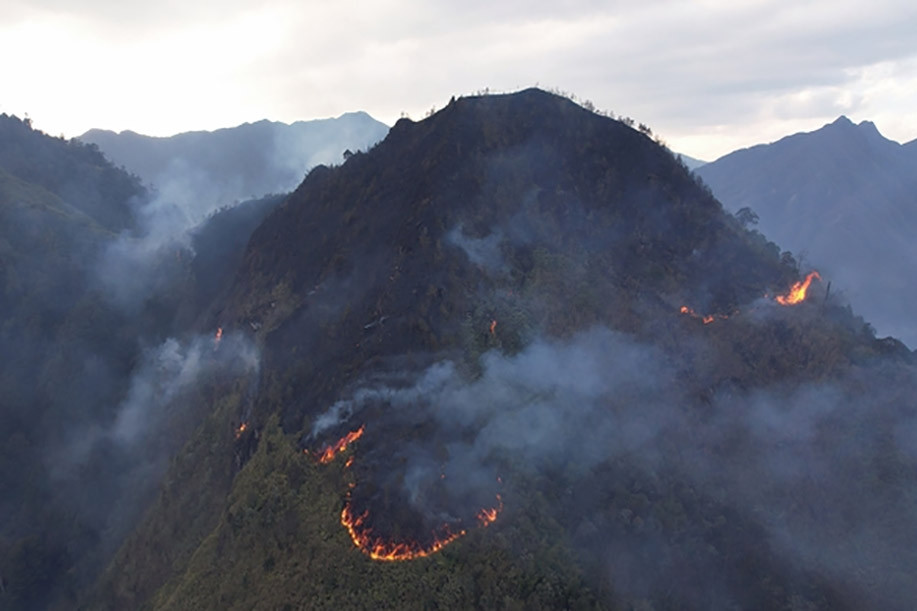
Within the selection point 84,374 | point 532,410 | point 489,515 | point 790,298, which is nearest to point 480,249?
point 532,410

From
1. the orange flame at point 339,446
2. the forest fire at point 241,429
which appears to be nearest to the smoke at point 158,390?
the forest fire at point 241,429

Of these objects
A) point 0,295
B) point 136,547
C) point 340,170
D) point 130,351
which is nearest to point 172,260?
point 130,351

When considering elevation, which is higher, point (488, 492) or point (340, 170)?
point (340, 170)

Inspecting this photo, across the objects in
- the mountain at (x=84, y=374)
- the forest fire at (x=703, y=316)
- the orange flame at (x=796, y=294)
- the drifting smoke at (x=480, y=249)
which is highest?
the drifting smoke at (x=480, y=249)

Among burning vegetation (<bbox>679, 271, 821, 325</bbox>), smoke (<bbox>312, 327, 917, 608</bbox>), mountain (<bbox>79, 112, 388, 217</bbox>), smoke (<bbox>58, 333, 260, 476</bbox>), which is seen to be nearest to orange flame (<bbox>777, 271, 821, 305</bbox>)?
burning vegetation (<bbox>679, 271, 821, 325</bbox>)

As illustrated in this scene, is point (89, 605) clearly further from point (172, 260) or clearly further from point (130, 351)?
point (172, 260)

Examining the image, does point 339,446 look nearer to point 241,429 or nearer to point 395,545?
point 395,545

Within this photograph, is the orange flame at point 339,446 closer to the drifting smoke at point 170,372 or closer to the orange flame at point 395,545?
the orange flame at point 395,545
